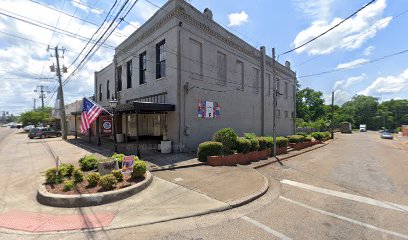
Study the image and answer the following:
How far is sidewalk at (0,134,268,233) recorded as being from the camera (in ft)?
15.9

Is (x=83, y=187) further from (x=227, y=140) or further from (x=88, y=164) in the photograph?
(x=227, y=140)

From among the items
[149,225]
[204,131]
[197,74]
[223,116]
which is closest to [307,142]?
[223,116]

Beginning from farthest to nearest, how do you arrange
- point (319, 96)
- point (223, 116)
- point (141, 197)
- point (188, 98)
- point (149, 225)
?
point (319, 96) < point (223, 116) < point (188, 98) < point (141, 197) < point (149, 225)

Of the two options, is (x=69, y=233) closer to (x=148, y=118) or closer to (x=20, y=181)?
(x=20, y=181)

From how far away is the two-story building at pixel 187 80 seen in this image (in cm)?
1355

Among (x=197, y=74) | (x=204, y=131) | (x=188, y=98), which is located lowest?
(x=204, y=131)

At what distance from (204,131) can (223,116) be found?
272 centimetres

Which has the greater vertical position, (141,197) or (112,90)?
(112,90)

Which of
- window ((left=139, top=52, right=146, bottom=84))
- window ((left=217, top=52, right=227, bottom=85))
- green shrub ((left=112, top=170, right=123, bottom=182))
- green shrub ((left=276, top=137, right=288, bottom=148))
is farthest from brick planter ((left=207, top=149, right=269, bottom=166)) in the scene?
window ((left=139, top=52, right=146, bottom=84))

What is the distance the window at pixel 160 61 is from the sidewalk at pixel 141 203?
864 cm

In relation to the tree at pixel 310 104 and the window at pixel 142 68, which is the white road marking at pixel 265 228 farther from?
the tree at pixel 310 104

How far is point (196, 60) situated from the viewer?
14.9m

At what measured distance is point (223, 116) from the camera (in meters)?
16.9

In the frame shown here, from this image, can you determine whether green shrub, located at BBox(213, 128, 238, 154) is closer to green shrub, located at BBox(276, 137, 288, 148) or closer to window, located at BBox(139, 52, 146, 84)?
green shrub, located at BBox(276, 137, 288, 148)
